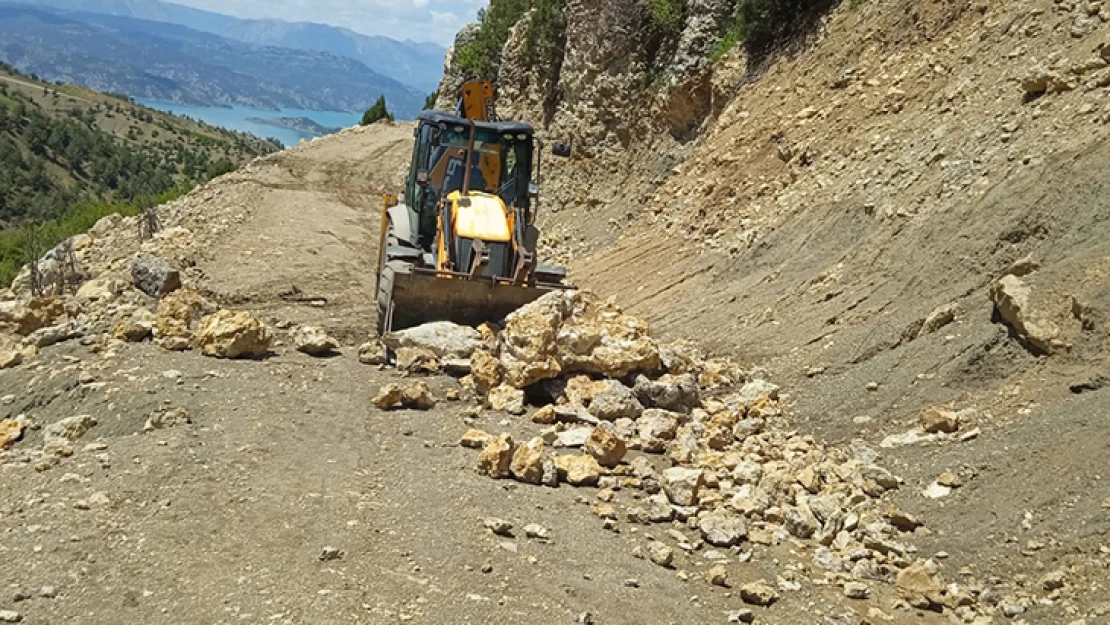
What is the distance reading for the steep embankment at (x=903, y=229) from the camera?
246 inches

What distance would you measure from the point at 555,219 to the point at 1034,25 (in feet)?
30.9

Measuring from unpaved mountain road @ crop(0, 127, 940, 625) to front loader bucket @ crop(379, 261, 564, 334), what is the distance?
1078mm

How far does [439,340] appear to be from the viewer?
9.22 meters

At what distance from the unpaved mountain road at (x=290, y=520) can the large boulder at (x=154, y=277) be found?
224 cm

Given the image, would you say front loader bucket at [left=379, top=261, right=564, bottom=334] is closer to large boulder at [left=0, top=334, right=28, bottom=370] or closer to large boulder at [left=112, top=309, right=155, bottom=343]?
large boulder at [left=112, top=309, right=155, bottom=343]

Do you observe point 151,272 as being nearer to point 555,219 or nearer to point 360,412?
Answer: point 360,412

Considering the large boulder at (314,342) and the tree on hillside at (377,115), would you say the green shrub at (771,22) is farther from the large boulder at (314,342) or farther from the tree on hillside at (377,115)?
the tree on hillside at (377,115)

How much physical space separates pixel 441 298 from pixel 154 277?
348cm

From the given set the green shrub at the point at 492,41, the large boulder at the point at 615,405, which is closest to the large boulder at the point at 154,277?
the large boulder at the point at 615,405

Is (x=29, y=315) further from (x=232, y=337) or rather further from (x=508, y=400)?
(x=508, y=400)

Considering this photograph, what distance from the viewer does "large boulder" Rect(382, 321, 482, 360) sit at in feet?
30.1

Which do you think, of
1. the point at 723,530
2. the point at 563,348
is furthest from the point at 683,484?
the point at 563,348

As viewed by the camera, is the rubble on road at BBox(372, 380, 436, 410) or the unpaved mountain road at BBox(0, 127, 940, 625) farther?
the rubble on road at BBox(372, 380, 436, 410)

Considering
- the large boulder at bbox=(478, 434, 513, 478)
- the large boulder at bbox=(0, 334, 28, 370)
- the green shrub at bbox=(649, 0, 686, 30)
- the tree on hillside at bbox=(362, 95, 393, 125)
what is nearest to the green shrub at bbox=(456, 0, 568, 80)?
the green shrub at bbox=(649, 0, 686, 30)
